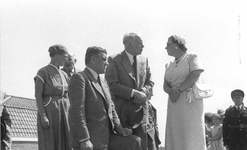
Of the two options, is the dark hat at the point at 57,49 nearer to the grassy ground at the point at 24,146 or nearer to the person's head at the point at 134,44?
the person's head at the point at 134,44

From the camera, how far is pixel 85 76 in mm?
5250

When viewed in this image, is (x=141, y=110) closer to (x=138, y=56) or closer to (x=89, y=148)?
(x=138, y=56)

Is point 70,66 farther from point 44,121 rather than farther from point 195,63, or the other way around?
point 195,63

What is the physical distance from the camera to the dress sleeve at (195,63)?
715 centimetres

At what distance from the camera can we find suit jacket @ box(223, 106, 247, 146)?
30.4 ft

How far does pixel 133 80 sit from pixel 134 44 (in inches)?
20.8

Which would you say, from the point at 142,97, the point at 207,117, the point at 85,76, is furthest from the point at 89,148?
the point at 207,117

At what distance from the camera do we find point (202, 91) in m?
6.97

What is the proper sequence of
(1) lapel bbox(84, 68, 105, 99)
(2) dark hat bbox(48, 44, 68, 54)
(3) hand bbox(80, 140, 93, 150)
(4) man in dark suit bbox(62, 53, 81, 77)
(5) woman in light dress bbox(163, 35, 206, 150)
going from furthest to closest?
(4) man in dark suit bbox(62, 53, 81, 77) < (2) dark hat bbox(48, 44, 68, 54) < (5) woman in light dress bbox(163, 35, 206, 150) < (1) lapel bbox(84, 68, 105, 99) < (3) hand bbox(80, 140, 93, 150)

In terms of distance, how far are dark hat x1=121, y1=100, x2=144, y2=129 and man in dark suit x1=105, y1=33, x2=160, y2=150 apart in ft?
0.16

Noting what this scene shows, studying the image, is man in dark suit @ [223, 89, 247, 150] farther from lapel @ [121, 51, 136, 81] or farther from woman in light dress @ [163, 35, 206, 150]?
lapel @ [121, 51, 136, 81]

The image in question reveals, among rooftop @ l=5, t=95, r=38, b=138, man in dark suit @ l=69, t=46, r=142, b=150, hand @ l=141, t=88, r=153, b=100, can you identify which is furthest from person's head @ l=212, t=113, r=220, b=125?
rooftop @ l=5, t=95, r=38, b=138

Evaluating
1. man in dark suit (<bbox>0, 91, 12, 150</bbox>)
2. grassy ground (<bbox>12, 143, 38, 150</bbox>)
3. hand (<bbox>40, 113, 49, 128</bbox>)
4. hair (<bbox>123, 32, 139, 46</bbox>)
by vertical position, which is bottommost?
grassy ground (<bbox>12, 143, 38, 150</bbox>)

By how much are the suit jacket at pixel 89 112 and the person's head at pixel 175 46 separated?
7.55ft
